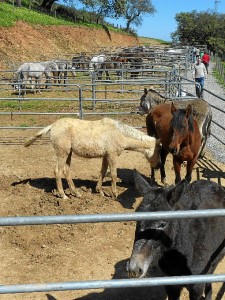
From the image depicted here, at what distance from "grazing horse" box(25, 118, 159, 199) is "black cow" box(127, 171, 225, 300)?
2756 mm

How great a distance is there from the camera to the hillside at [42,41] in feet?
87.4

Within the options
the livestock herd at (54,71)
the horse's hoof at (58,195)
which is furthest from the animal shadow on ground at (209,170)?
the livestock herd at (54,71)

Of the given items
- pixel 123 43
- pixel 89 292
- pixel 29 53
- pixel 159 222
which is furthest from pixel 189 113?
pixel 123 43

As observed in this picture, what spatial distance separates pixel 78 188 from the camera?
734 cm

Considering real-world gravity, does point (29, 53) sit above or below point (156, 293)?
above

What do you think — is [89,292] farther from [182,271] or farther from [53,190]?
[53,190]

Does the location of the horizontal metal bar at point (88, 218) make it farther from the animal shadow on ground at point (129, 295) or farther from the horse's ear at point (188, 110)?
the horse's ear at point (188, 110)

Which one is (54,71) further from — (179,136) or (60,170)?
(179,136)

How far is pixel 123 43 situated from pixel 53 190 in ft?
164

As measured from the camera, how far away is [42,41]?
105 feet

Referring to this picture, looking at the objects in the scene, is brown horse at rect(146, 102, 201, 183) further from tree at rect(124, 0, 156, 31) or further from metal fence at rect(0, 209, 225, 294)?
tree at rect(124, 0, 156, 31)

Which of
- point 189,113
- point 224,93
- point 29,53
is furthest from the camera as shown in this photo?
point 29,53

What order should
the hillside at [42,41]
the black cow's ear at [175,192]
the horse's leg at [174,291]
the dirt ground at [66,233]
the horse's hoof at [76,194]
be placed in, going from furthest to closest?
the hillside at [42,41], the horse's hoof at [76,194], the dirt ground at [66,233], the horse's leg at [174,291], the black cow's ear at [175,192]

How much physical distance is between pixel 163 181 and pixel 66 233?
2554mm
